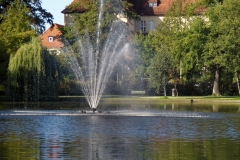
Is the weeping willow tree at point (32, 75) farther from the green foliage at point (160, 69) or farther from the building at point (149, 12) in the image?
the building at point (149, 12)

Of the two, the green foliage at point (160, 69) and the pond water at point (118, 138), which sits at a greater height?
the green foliage at point (160, 69)

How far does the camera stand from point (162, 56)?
245 ft

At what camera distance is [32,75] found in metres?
60.2

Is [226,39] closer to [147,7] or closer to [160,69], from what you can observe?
[160,69]

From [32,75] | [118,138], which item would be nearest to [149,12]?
[32,75]

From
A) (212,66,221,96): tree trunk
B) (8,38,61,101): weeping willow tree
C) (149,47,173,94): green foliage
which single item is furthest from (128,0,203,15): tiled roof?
(8,38,61,101): weeping willow tree

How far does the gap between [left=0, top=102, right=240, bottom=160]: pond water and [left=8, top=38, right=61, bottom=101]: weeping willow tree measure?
77.2 feet

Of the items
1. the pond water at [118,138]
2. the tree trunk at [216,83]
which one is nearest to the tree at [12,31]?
the tree trunk at [216,83]

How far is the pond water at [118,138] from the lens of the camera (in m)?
19.5

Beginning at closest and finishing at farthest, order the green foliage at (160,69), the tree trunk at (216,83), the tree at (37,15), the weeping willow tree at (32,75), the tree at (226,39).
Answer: the weeping willow tree at (32,75)
the tree at (226,39)
the green foliage at (160,69)
the tree trunk at (216,83)
the tree at (37,15)

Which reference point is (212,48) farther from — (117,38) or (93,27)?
(117,38)

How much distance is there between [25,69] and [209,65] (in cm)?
2223

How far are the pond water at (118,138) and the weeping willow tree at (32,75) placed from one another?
23.5 meters

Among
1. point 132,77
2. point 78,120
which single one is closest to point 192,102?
point 132,77
